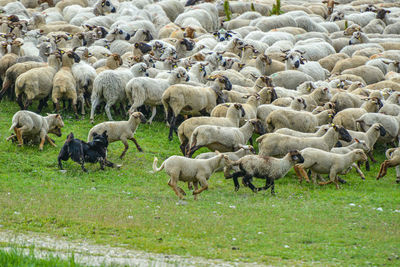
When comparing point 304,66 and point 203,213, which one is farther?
point 304,66

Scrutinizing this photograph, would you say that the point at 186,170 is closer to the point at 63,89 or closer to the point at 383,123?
the point at 383,123

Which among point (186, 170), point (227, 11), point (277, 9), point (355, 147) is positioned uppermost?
point (186, 170)

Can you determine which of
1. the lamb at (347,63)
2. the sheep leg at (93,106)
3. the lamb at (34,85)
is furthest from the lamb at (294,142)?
the lamb at (347,63)

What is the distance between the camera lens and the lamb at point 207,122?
52.5ft

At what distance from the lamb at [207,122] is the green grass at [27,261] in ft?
27.1

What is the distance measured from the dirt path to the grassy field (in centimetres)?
26

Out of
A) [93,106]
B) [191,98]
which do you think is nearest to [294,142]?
[191,98]

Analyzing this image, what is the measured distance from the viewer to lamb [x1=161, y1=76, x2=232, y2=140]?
17859 millimetres

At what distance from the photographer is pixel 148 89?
18703 mm

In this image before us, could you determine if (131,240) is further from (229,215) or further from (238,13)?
(238,13)

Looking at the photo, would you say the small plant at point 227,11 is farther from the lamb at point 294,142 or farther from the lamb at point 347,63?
the lamb at point 294,142

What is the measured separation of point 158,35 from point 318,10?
1453 cm

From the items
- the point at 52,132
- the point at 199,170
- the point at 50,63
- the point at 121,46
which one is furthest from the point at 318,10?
the point at 199,170

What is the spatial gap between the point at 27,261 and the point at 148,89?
37.4ft
